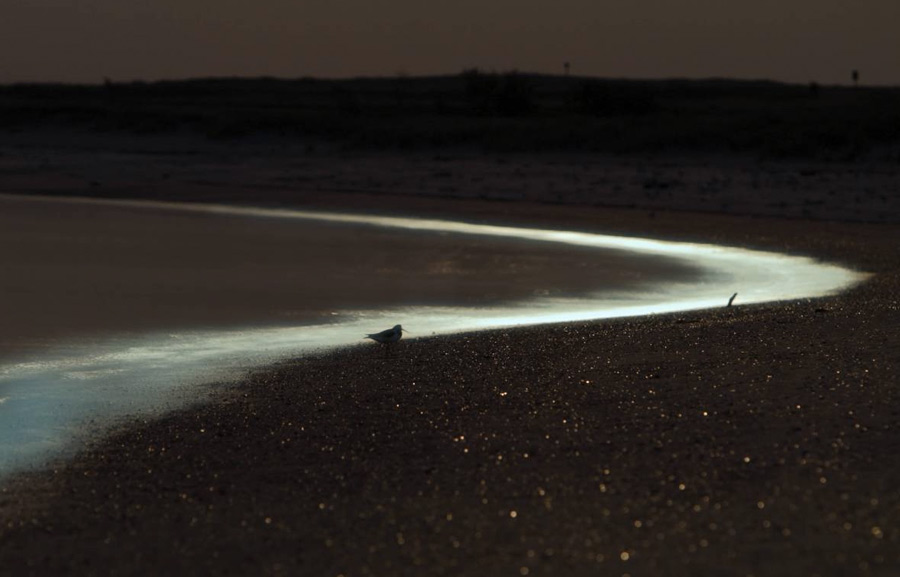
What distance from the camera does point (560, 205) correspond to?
22.6 metres

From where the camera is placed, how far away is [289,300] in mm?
10836

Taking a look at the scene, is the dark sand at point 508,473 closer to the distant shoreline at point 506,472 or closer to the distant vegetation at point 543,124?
the distant shoreline at point 506,472

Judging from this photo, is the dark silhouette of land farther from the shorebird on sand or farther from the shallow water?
the shallow water

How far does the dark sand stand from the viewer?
13.7 feet

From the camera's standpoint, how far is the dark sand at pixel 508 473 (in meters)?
4.17

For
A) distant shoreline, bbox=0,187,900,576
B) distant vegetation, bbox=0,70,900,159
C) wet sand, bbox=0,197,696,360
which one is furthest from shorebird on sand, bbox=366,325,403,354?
distant vegetation, bbox=0,70,900,159

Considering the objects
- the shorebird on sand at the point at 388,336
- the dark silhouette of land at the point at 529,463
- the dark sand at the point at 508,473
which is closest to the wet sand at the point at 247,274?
the shorebird on sand at the point at 388,336

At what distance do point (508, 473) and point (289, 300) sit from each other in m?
6.02

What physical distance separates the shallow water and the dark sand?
536mm

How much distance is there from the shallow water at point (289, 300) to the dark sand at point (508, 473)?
0.54 metres

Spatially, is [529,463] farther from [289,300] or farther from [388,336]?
[289,300]

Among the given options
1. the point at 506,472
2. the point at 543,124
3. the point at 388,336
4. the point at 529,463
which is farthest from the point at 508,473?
the point at 543,124

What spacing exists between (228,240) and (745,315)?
8691mm

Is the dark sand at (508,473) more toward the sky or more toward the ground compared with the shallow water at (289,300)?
more toward the sky
